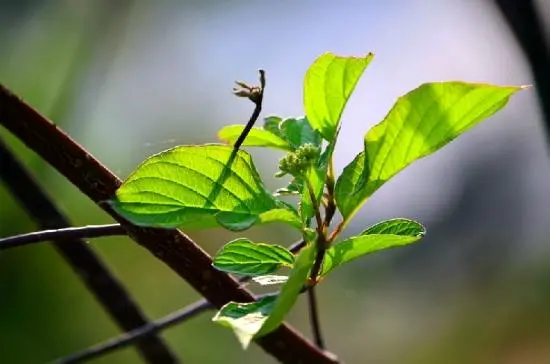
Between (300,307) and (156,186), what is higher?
(156,186)

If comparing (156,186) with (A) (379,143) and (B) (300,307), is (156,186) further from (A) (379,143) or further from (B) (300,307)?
(B) (300,307)

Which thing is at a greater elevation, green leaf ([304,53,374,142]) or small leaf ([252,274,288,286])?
green leaf ([304,53,374,142])

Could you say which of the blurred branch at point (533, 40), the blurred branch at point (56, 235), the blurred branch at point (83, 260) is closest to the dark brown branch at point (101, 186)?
the blurred branch at point (56, 235)

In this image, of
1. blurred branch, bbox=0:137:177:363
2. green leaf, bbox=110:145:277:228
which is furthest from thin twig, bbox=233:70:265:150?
blurred branch, bbox=0:137:177:363

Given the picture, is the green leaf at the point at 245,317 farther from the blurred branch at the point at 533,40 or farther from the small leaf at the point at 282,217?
the blurred branch at the point at 533,40

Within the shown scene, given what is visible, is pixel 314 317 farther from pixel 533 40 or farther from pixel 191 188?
pixel 533 40

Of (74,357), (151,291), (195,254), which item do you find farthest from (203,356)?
(195,254)

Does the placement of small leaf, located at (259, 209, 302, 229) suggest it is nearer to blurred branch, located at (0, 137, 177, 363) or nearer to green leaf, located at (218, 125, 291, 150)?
green leaf, located at (218, 125, 291, 150)

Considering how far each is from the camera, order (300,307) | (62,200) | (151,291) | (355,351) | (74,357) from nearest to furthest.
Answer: (74,357) < (62,200) < (151,291) < (300,307) < (355,351)
